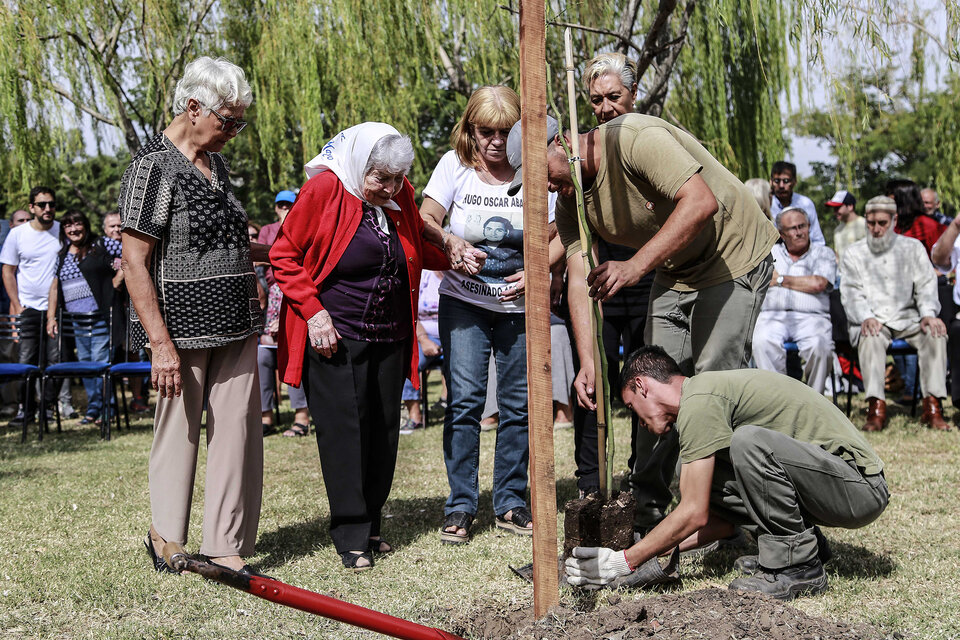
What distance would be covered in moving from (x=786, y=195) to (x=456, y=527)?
222 inches

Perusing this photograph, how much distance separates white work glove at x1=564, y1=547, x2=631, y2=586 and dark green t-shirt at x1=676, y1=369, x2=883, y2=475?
0.55 m

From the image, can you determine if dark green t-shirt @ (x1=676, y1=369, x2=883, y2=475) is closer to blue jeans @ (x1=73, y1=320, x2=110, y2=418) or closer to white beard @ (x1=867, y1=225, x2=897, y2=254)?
white beard @ (x1=867, y1=225, x2=897, y2=254)

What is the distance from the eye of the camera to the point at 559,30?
10234 mm

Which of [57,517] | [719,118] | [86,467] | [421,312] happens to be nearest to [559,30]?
[719,118]

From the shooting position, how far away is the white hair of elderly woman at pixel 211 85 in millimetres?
3998

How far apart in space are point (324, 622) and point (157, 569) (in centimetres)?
108

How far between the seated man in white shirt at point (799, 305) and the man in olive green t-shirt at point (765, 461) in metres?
4.51

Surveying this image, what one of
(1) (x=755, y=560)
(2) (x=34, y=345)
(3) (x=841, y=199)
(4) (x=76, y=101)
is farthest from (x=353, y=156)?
(4) (x=76, y=101)

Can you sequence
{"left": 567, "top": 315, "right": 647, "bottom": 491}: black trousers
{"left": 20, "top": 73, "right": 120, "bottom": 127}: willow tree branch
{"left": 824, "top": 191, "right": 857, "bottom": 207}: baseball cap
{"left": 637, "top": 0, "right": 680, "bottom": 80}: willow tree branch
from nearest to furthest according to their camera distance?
{"left": 567, "top": 315, "right": 647, "bottom": 491}: black trousers
{"left": 637, "top": 0, "right": 680, "bottom": 80}: willow tree branch
{"left": 824, "top": 191, "right": 857, "bottom": 207}: baseball cap
{"left": 20, "top": 73, "right": 120, "bottom": 127}: willow tree branch

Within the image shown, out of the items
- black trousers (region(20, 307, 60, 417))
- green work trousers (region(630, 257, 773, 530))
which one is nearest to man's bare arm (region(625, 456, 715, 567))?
green work trousers (region(630, 257, 773, 530))

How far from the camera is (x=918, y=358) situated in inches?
322

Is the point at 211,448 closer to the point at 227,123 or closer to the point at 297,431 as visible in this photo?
the point at 227,123

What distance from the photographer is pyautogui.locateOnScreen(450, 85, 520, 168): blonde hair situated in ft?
15.4

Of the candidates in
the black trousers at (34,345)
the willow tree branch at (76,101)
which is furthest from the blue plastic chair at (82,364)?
the willow tree branch at (76,101)
